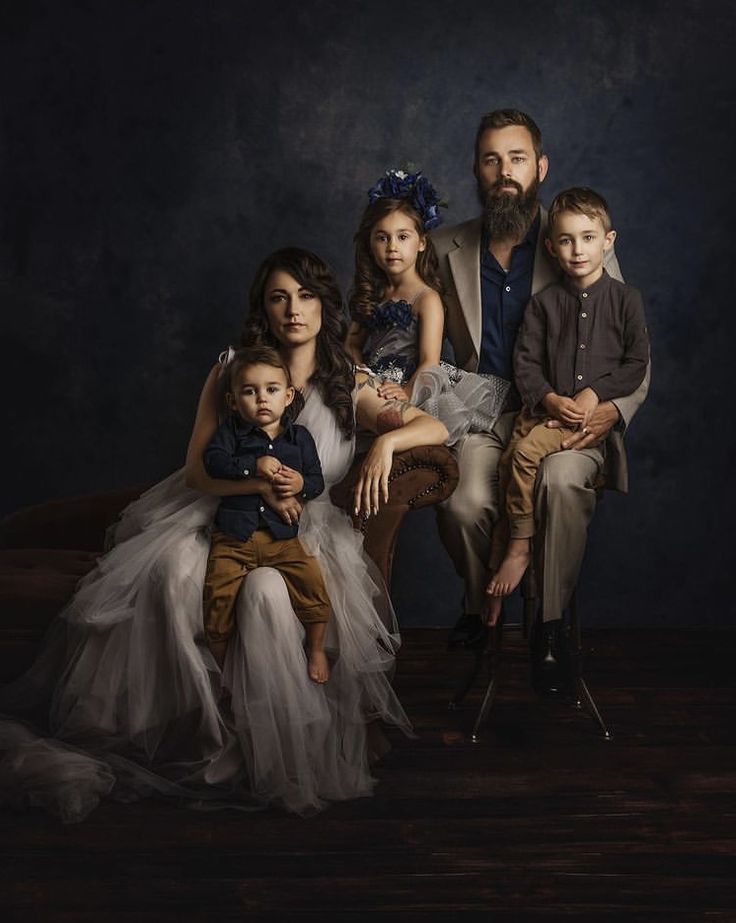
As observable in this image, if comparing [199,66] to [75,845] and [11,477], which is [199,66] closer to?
[11,477]

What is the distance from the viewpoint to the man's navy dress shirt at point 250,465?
12.5 ft

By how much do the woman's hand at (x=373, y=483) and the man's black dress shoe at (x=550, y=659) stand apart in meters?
0.80

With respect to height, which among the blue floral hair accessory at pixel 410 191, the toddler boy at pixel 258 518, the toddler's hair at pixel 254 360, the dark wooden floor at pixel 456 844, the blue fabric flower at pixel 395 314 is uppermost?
the blue floral hair accessory at pixel 410 191

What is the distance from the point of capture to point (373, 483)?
3938mm

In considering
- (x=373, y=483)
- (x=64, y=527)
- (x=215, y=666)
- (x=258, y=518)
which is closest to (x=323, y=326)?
(x=373, y=483)

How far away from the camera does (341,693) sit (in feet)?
12.8

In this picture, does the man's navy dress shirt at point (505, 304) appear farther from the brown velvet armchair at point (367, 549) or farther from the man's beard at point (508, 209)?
the brown velvet armchair at point (367, 549)

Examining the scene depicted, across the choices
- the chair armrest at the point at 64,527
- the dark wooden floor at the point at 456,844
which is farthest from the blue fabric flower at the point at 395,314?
the dark wooden floor at the point at 456,844

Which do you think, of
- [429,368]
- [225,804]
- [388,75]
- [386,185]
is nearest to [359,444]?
[429,368]

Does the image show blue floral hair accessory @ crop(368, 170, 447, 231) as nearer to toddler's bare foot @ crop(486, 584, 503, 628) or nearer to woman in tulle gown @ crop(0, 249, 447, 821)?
woman in tulle gown @ crop(0, 249, 447, 821)

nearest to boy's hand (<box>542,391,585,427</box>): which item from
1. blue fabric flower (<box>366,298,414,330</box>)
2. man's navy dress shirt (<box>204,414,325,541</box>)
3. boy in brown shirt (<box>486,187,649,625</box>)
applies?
boy in brown shirt (<box>486,187,649,625</box>)

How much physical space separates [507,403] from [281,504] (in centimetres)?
122

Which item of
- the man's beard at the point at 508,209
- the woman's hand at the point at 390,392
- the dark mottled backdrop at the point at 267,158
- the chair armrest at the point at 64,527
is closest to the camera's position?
the woman's hand at the point at 390,392

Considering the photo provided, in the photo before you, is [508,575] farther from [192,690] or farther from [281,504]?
[192,690]
